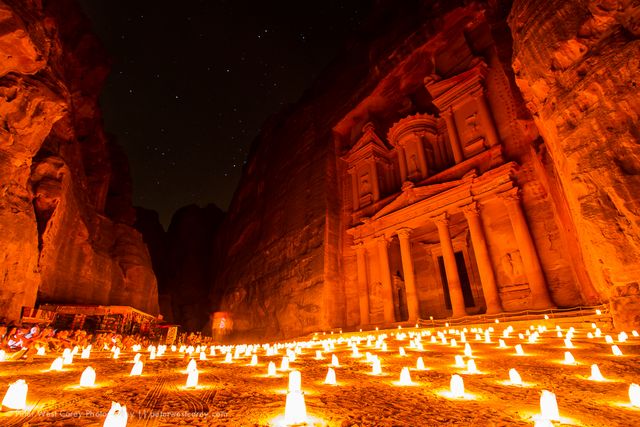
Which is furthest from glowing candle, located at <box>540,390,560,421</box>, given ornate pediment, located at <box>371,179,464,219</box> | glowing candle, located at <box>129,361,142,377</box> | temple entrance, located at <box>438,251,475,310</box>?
temple entrance, located at <box>438,251,475,310</box>

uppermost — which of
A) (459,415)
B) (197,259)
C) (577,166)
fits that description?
(197,259)

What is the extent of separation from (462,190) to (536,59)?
8815 millimetres

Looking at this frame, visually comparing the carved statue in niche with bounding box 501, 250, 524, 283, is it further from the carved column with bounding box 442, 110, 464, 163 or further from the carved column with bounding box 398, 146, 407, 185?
the carved column with bounding box 398, 146, 407, 185

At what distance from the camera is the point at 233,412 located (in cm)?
274

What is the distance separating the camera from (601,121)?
7012 mm

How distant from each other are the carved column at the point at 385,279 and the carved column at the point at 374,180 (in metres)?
3.72

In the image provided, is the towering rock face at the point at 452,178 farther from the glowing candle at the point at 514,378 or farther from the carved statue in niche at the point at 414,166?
the glowing candle at the point at 514,378

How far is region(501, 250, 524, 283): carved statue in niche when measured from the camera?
14.0m

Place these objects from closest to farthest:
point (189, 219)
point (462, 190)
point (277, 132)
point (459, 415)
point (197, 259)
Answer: point (459, 415) → point (462, 190) → point (277, 132) → point (197, 259) → point (189, 219)

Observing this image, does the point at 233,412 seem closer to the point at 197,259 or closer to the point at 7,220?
the point at 7,220

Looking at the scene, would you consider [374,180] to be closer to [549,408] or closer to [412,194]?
[412,194]

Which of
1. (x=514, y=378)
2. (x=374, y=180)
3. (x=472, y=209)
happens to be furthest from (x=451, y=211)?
(x=514, y=378)

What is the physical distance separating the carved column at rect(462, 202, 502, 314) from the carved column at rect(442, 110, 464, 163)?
377cm

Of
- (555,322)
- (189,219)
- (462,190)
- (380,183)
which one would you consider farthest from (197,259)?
(555,322)
